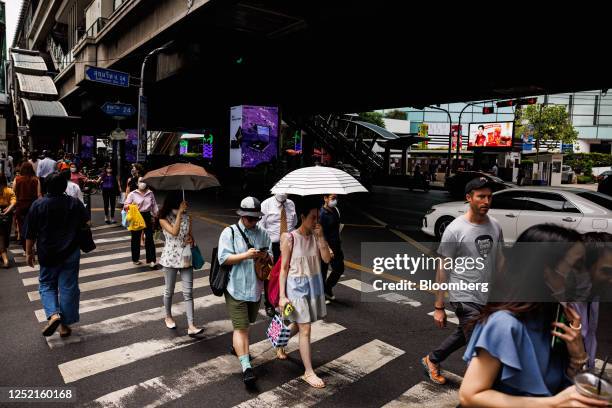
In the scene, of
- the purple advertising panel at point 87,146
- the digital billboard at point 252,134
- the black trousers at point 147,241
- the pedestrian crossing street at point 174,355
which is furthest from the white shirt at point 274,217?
the purple advertising panel at point 87,146

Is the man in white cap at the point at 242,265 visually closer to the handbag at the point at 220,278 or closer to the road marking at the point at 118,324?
the handbag at the point at 220,278

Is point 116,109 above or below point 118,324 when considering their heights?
above

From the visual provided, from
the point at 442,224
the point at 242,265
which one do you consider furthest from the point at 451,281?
the point at 442,224

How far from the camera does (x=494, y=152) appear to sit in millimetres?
38000

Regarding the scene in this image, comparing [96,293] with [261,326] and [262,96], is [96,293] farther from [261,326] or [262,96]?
[262,96]

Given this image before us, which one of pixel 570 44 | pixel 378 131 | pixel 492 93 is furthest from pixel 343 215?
pixel 378 131

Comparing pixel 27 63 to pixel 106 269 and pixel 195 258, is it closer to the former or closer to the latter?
pixel 106 269

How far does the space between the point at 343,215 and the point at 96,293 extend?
36.2 feet

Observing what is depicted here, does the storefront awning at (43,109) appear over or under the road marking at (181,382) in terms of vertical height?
over

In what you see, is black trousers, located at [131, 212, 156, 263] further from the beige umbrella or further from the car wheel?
the car wheel

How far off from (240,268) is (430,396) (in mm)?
2170

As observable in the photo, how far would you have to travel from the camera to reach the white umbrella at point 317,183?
4.72m

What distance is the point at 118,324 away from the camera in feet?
19.4

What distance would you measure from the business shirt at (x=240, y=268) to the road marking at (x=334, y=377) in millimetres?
925
